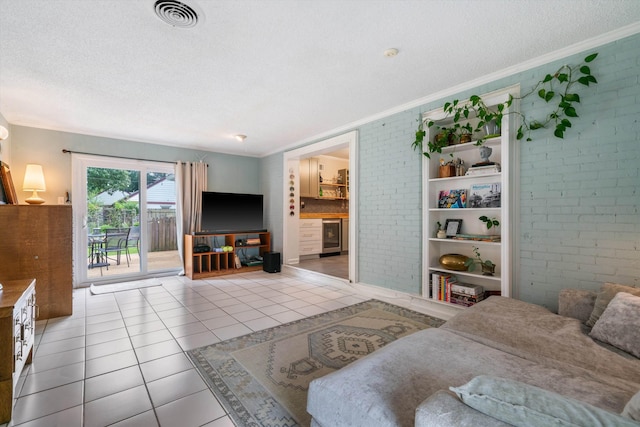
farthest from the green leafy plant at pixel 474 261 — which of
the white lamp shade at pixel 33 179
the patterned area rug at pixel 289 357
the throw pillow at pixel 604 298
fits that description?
the white lamp shade at pixel 33 179

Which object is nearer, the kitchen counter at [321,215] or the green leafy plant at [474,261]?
the green leafy plant at [474,261]

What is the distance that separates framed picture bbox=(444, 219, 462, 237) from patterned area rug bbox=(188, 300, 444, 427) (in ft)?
3.21

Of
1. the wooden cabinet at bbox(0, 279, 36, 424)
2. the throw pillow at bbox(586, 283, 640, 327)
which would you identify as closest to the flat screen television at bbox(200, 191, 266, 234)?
the wooden cabinet at bbox(0, 279, 36, 424)

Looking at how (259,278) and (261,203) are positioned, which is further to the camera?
(261,203)

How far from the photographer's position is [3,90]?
3.15 m

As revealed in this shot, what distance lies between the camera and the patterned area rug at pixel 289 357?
1785 millimetres

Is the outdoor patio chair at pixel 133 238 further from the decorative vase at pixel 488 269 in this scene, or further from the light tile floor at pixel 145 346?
the decorative vase at pixel 488 269

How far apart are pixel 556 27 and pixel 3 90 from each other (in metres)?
5.29

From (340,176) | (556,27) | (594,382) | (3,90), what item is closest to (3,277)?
(3,90)

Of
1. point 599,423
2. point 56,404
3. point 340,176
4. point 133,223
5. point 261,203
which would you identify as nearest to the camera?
point 599,423

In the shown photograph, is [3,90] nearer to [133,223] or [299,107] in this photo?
[133,223]

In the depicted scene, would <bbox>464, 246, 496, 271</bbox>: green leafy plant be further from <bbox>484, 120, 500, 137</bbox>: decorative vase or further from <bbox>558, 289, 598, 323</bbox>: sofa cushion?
<bbox>484, 120, 500, 137</bbox>: decorative vase

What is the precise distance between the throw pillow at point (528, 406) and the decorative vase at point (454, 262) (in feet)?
7.81

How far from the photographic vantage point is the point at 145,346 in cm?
259
